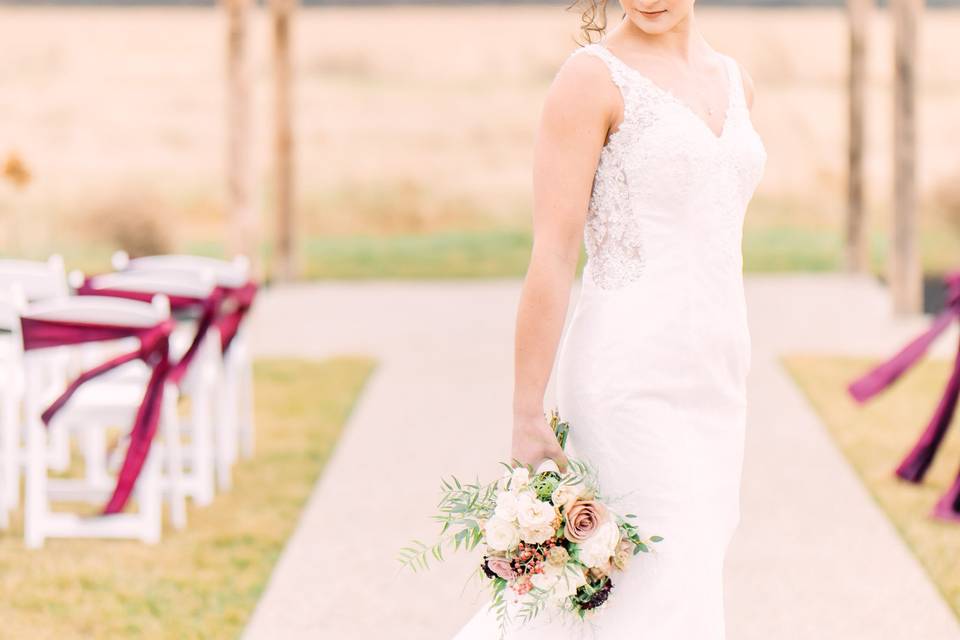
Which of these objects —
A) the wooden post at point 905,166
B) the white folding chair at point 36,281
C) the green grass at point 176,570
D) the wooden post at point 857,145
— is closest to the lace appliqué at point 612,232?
the green grass at point 176,570

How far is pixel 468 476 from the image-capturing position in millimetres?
6820

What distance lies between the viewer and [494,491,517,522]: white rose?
297cm

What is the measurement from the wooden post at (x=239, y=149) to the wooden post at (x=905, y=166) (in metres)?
4.29

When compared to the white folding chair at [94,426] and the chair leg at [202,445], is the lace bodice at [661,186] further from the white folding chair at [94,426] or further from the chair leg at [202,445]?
the chair leg at [202,445]

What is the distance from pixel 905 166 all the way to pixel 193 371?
5.84 m

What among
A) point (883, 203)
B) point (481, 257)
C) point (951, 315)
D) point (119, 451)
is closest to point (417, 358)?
point (119, 451)

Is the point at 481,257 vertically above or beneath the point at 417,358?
beneath

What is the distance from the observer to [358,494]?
654 centimetres

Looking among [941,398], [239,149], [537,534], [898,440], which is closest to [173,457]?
[941,398]

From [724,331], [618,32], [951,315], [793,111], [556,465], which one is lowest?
[793,111]

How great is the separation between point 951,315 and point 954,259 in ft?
Answer: 39.6

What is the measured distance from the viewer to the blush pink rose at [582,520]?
2947 mm

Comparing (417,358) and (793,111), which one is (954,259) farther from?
(417,358)

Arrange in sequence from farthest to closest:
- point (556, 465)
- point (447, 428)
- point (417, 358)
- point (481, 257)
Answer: point (481, 257) < point (417, 358) < point (447, 428) < point (556, 465)
